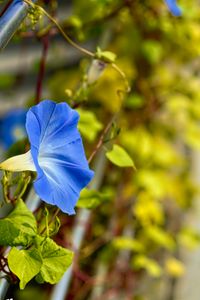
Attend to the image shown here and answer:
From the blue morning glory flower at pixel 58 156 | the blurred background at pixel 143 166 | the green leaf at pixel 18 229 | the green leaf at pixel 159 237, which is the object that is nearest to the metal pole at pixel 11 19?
the blue morning glory flower at pixel 58 156

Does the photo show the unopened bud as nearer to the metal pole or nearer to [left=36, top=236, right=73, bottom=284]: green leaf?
the metal pole

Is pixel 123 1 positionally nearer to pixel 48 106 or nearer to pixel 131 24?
pixel 131 24

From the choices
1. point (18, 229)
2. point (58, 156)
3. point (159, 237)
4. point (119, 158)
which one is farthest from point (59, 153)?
point (159, 237)

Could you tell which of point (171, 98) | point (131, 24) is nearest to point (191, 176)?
point (171, 98)

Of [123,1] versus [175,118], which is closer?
[123,1]

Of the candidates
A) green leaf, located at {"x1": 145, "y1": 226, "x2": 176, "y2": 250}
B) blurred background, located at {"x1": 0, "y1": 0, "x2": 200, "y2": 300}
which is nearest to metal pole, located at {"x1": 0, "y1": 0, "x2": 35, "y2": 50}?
blurred background, located at {"x1": 0, "y1": 0, "x2": 200, "y2": 300}

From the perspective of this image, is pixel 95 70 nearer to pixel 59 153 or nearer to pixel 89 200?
pixel 89 200
